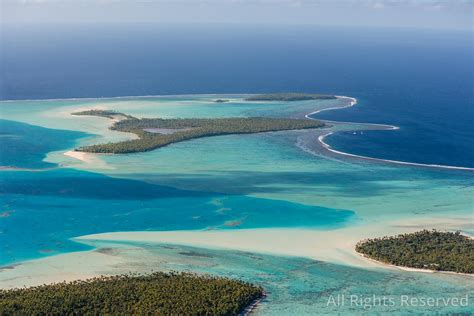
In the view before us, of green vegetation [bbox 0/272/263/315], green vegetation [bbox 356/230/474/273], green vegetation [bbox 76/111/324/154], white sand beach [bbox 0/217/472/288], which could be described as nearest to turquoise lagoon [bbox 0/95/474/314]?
white sand beach [bbox 0/217/472/288]

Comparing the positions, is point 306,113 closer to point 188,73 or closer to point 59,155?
point 59,155

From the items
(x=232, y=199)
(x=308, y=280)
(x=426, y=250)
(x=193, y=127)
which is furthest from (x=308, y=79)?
(x=308, y=280)

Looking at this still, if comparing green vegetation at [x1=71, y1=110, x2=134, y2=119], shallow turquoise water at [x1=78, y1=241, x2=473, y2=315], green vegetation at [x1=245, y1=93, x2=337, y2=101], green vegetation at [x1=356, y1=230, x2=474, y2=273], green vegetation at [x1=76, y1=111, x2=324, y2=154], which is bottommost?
shallow turquoise water at [x1=78, y1=241, x2=473, y2=315]

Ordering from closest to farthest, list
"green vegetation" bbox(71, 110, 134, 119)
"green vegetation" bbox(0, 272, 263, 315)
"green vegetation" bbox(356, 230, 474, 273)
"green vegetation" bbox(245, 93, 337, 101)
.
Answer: "green vegetation" bbox(0, 272, 263, 315)
"green vegetation" bbox(356, 230, 474, 273)
"green vegetation" bbox(71, 110, 134, 119)
"green vegetation" bbox(245, 93, 337, 101)

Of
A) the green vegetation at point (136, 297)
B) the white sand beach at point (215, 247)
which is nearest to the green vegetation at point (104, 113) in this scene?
the white sand beach at point (215, 247)

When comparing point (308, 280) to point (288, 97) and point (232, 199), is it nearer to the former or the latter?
point (232, 199)

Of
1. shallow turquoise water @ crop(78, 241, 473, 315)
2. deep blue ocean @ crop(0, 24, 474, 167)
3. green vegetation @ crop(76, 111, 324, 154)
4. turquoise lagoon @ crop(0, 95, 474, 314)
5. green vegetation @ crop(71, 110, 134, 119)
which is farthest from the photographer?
green vegetation @ crop(71, 110, 134, 119)

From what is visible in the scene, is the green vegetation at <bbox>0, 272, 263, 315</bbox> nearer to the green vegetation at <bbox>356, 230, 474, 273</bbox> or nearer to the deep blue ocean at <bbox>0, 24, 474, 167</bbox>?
the green vegetation at <bbox>356, 230, 474, 273</bbox>
